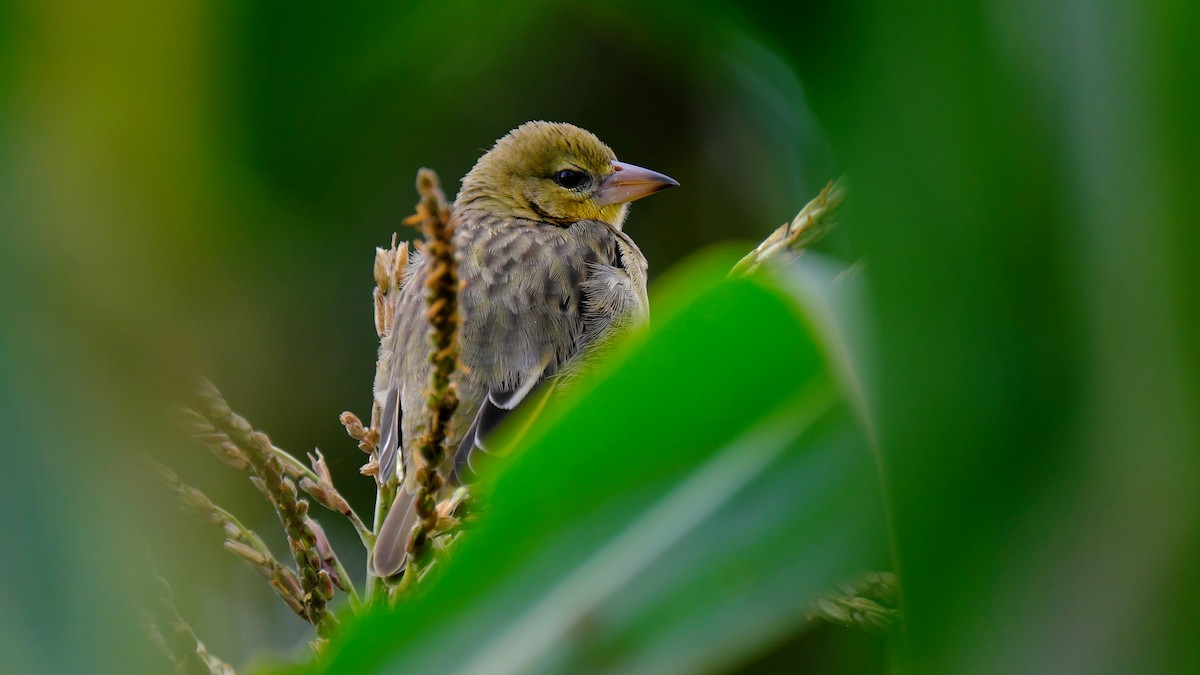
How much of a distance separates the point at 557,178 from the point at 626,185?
0.28m

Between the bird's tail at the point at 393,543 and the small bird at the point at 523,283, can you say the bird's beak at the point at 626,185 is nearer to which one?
the small bird at the point at 523,283

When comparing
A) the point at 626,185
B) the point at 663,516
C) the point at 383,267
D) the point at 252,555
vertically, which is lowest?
the point at 626,185

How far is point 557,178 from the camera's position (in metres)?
3.74

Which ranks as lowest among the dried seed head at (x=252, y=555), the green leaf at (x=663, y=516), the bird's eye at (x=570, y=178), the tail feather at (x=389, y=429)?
the tail feather at (x=389, y=429)

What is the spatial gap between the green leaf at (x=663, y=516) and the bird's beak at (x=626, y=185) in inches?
112

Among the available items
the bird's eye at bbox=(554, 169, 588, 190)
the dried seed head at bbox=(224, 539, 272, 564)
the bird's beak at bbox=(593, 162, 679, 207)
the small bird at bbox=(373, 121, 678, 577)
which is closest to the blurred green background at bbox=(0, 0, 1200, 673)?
the dried seed head at bbox=(224, 539, 272, 564)

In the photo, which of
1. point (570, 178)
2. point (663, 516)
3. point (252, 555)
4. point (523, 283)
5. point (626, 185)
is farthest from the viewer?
point (570, 178)

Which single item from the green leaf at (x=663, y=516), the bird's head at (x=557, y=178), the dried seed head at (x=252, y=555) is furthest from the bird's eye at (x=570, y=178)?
the green leaf at (x=663, y=516)

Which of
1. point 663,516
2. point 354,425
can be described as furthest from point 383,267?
point 663,516

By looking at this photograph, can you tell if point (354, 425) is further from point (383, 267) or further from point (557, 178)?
point (557, 178)

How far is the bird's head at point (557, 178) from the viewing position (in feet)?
12.0

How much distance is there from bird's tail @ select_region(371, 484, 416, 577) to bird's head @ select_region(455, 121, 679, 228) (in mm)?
1865

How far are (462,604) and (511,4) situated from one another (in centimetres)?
40

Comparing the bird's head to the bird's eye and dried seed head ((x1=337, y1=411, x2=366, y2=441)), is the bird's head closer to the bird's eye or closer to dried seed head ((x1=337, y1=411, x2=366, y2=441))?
the bird's eye
